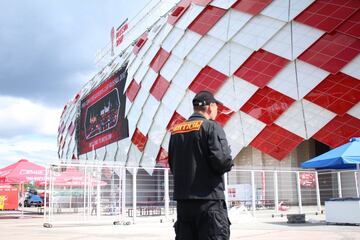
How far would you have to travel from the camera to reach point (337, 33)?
2005cm

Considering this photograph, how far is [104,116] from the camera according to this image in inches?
1663

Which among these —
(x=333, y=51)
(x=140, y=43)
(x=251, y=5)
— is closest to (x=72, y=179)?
(x=333, y=51)

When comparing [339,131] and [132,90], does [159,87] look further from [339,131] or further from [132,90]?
[339,131]

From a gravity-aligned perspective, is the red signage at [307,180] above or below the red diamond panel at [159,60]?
below

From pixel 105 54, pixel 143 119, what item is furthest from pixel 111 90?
pixel 105 54

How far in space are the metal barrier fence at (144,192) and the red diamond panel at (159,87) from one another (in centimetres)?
1537

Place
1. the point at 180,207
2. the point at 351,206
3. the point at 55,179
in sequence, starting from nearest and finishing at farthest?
the point at 180,207
the point at 351,206
the point at 55,179

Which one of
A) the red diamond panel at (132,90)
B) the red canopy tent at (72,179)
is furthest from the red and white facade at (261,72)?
the red canopy tent at (72,179)

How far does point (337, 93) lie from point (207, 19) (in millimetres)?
9916

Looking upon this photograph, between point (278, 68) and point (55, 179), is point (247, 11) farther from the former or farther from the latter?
point (55, 179)

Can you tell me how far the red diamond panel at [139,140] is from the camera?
33.2 metres

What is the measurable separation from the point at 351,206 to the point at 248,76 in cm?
1382

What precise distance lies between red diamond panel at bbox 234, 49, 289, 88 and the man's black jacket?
20.1 meters

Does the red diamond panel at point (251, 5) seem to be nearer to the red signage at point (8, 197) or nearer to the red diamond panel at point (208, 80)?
the red diamond panel at point (208, 80)
